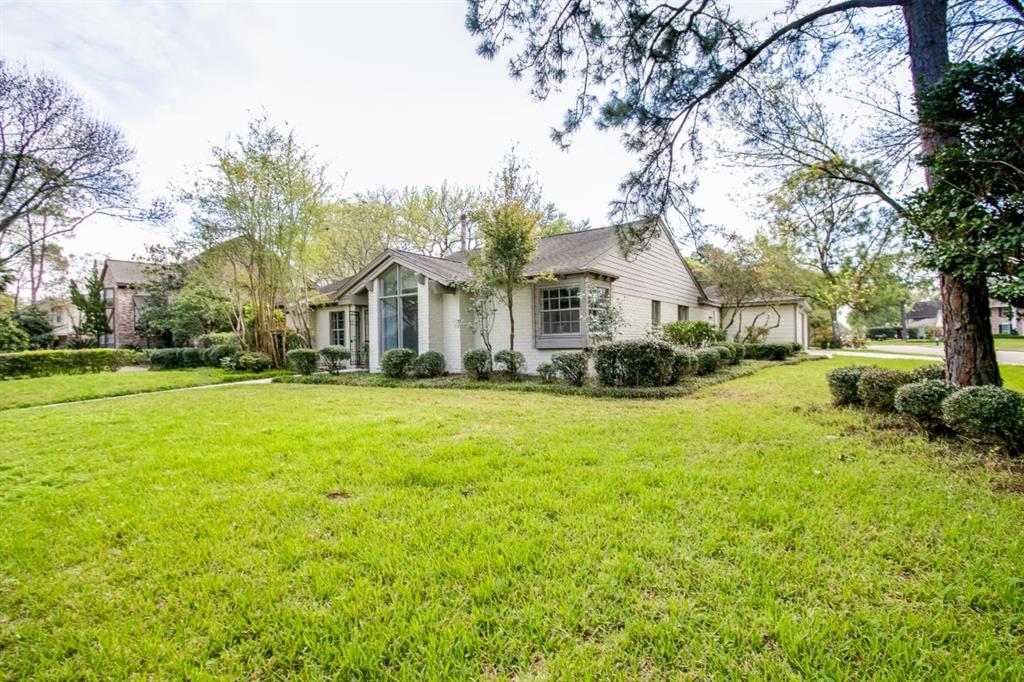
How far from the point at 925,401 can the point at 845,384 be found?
1.71 meters

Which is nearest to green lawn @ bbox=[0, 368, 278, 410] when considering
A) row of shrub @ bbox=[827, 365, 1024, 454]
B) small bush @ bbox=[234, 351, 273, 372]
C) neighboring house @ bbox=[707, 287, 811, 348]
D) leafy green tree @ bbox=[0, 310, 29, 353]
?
small bush @ bbox=[234, 351, 273, 372]

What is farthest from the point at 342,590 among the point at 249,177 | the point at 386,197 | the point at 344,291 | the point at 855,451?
the point at 386,197

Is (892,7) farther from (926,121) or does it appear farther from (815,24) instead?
(926,121)

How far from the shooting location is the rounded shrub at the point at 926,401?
16.3ft

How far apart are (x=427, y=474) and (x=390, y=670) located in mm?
2212

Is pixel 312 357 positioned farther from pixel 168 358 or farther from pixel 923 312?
pixel 923 312

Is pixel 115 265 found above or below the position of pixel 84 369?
above

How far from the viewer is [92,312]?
958 inches

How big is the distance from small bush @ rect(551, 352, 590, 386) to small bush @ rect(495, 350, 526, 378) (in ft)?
4.78

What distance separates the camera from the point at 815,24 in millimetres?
5336

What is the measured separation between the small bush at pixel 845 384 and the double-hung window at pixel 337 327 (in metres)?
15.5

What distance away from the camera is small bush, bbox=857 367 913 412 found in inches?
238

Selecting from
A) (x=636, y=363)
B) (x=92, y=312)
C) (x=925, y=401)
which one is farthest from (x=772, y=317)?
(x=92, y=312)

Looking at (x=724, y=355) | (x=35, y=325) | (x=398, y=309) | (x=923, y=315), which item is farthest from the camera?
(x=923, y=315)
